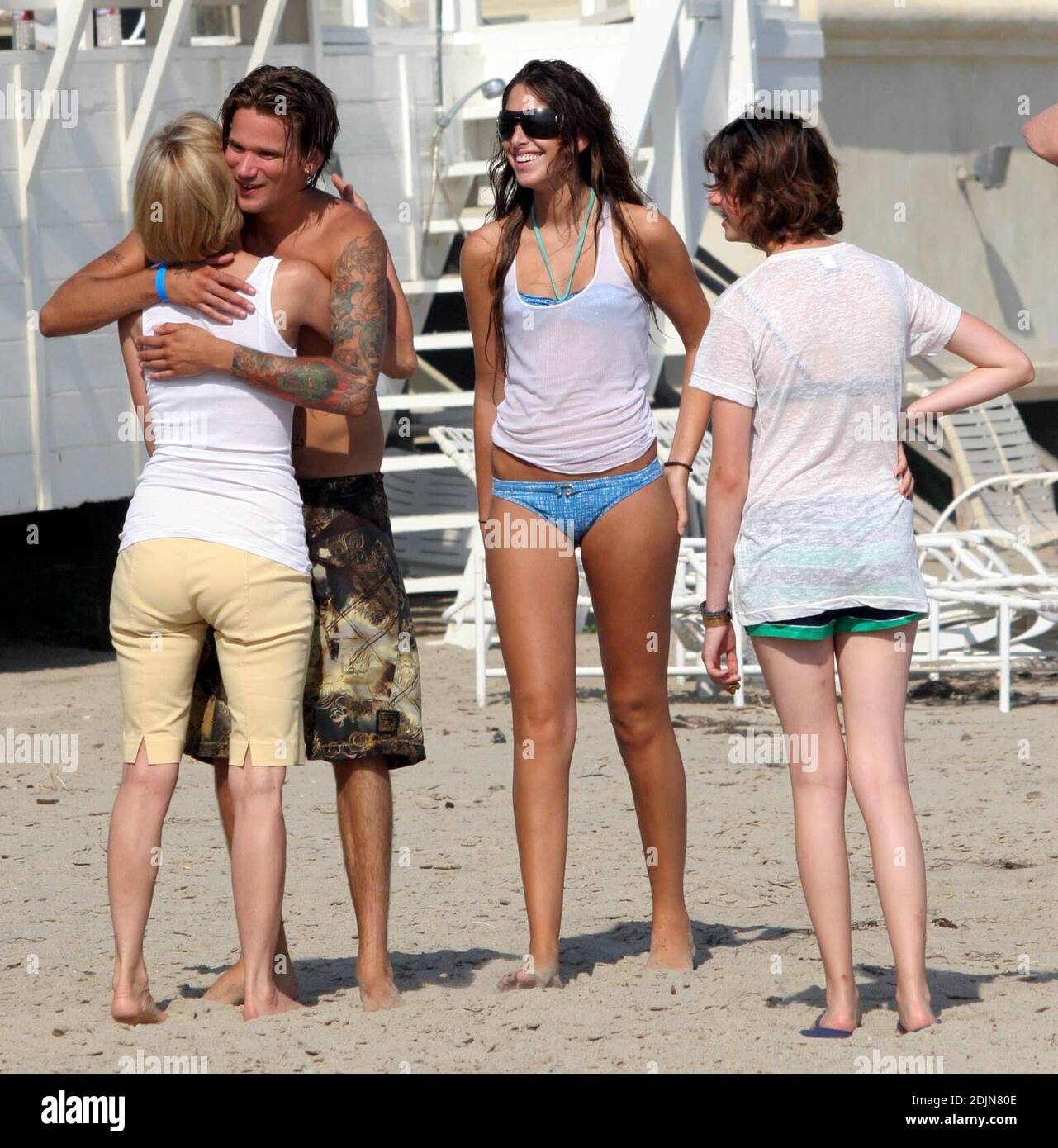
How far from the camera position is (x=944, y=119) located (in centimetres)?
1428

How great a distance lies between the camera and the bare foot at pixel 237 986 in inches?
161

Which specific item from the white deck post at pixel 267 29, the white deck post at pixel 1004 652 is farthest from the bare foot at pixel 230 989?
the white deck post at pixel 267 29

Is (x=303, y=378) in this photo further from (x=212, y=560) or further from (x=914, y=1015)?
(x=914, y=1015)

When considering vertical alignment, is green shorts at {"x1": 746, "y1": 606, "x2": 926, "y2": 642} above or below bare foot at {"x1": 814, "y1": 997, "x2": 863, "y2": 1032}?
above

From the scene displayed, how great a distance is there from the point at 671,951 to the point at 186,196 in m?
1.92

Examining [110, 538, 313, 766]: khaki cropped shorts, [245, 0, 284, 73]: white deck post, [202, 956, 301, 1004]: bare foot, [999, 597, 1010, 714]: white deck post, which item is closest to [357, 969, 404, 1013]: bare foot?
[202, 956, 301, 1004]: bare foot

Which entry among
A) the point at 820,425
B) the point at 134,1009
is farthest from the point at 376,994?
the point at 820,425

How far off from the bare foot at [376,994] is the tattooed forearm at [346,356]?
1.17 m

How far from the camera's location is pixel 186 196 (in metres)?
3.69

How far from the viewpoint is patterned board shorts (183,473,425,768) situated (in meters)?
3.96

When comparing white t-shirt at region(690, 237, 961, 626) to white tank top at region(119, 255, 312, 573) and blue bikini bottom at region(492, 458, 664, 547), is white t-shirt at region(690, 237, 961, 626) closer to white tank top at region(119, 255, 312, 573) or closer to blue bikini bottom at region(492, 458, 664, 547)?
blue bikini bottom at region(492, 458, 664, 547)

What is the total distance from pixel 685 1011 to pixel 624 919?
3.21ft

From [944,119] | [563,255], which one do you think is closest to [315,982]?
[563,255]

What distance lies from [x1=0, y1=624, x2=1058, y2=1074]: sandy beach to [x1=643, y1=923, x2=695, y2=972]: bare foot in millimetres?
52
